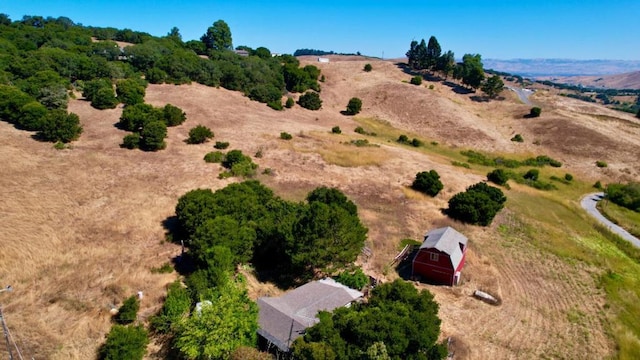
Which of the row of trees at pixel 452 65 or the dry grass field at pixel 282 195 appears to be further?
the row of trees at pixel 452 65

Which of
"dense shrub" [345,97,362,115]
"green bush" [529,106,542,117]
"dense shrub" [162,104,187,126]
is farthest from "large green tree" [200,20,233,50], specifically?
"green bush" [529,106,542,117]

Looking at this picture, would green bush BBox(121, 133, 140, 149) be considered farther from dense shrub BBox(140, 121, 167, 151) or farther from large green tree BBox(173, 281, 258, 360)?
large green tree BBox(173, 281, 258, 360)

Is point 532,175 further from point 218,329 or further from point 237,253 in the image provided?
point 218,329

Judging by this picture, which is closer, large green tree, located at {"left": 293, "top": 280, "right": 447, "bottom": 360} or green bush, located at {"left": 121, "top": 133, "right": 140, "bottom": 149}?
large green tree, located at {"left": 293, "top": 280, "right": 447, "bottom": 360}

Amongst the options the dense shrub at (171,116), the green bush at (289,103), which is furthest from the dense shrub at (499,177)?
the dense shrub at (171,116)

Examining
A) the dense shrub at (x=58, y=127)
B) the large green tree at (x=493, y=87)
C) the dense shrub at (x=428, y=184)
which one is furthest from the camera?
the large green tree at (x=493, y=87)

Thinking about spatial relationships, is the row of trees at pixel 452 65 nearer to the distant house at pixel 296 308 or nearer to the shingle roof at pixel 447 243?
the shingle roof at pixel 447 243
